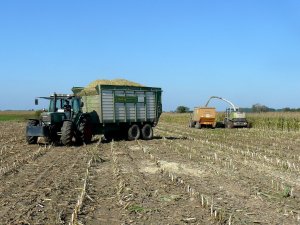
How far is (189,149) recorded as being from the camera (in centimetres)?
1758

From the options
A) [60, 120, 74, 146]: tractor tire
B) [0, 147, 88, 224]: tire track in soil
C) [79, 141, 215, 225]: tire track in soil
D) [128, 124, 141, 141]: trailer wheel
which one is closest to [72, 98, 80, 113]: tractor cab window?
[60, 120, 74, 146]: tractor tire

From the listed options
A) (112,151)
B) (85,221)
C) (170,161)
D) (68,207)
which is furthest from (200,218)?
(112,151)

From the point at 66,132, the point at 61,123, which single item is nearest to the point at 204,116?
the point at 61,123

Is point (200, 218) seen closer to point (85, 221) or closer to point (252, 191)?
point (85, 221)

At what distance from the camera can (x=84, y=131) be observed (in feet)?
62.7

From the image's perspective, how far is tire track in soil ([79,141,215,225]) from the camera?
664 cm

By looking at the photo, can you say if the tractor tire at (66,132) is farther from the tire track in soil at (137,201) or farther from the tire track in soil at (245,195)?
the tire track in soil at (245,195)

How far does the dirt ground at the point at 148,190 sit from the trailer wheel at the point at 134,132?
7196mm

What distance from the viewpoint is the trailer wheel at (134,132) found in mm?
21964

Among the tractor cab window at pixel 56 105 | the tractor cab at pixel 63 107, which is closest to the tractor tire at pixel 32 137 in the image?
the tractor cab at pixel 63 107

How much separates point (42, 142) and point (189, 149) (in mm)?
7189

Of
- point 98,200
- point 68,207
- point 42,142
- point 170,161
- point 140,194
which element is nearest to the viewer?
point 68,207

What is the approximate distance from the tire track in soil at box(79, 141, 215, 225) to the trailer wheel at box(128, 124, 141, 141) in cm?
1036

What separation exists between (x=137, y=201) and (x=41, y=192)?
6.56ft
